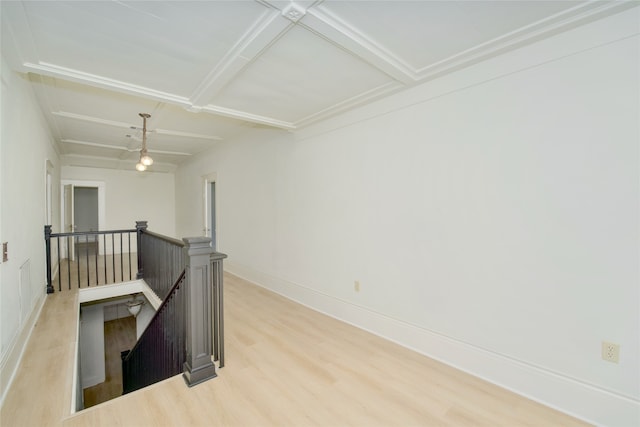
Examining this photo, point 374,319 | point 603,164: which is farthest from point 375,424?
point 603,164

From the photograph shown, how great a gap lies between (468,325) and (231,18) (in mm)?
2956

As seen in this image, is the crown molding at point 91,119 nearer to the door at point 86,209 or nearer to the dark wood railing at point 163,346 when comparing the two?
the dark wood railing at point 163,346

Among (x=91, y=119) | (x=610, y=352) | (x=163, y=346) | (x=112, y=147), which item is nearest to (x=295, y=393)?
(x=163, y=346)

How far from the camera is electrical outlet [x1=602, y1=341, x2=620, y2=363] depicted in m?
1.81

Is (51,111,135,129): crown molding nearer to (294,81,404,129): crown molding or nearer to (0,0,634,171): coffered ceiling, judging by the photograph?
(0,0,634,171): coffered ceiling

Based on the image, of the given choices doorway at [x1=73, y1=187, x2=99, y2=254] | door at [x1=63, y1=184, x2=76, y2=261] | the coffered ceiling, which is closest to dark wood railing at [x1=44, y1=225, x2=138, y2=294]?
door at [x1=63, y1=184, x2=76, y2=261]

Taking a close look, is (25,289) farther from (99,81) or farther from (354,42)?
(354,42)

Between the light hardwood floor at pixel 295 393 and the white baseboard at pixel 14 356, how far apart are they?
62 mm

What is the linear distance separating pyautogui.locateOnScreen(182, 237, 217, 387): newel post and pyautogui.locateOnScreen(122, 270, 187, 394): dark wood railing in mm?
238

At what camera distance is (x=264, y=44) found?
2055 mm

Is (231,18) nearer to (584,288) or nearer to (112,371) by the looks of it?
(584,288)

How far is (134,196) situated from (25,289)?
616 cm

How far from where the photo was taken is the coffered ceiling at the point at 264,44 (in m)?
1.73

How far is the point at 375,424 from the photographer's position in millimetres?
1877
